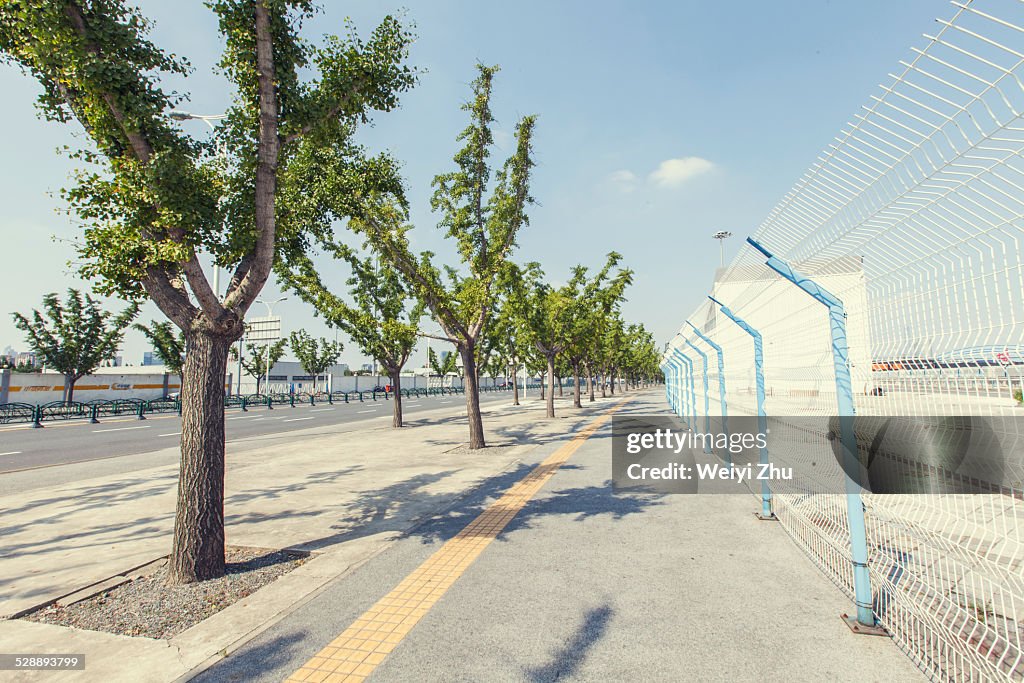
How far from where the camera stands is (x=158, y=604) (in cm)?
378

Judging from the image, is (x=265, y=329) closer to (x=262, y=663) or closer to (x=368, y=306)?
(x=368, y=306)

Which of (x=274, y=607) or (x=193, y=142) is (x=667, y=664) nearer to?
(x=274, y=607)

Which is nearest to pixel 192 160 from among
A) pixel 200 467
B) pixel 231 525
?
pixel 200 467

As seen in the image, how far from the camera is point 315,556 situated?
480cm

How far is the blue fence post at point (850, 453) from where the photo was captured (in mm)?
3207

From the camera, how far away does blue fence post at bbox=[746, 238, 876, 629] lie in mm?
3207

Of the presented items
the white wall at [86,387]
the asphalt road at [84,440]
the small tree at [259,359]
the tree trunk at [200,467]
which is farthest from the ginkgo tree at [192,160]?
the small tree at [259,359]

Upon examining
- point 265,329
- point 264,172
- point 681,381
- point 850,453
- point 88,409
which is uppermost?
point 265,329

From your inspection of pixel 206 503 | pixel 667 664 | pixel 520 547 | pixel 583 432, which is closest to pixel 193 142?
pixel 206 503

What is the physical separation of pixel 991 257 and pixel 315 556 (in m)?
5.30

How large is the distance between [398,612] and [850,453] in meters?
3.29

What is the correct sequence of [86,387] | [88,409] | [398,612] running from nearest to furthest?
[398,612]
[88,409]
[86,387]

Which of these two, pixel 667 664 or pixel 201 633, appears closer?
pixel 667 664

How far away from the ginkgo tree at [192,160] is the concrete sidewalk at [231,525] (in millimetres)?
922
